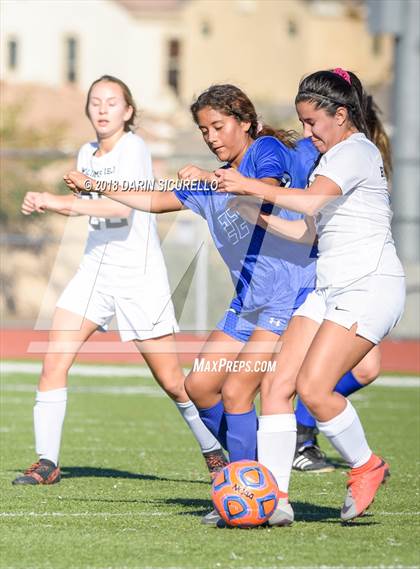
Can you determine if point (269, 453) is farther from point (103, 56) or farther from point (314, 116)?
point (103, 56)

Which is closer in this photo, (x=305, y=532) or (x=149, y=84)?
(x=305, y=532)

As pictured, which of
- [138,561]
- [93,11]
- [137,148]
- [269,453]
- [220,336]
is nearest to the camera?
[138,561]

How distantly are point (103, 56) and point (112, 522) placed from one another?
50.8m

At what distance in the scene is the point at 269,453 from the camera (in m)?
6.38

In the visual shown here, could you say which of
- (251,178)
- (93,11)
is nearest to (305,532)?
(251,178)

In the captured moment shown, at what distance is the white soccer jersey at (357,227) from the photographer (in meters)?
6.19

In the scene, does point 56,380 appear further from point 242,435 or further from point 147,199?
point 242,435

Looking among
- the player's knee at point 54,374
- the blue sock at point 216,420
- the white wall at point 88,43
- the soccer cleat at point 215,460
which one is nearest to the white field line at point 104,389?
the player's knee at point 54,374

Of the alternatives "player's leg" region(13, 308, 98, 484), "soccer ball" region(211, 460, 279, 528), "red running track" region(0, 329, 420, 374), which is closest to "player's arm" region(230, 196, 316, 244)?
"soccer ball" region(211, 460, 279, 528)

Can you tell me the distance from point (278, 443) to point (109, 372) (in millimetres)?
9552

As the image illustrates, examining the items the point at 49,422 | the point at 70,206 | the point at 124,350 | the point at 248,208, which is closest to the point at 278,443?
the point at 248,208

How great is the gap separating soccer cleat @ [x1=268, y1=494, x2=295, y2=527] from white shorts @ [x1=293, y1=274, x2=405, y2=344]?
820 mm

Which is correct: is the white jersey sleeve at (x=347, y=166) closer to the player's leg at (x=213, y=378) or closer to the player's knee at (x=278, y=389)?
the player's knee at (x=278, y=389)

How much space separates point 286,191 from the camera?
6.04 meters
